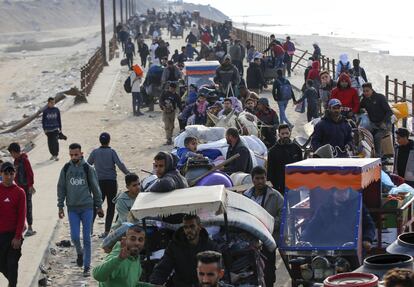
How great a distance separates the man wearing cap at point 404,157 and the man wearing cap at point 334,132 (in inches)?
26.6

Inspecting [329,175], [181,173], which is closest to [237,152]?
[181,173]

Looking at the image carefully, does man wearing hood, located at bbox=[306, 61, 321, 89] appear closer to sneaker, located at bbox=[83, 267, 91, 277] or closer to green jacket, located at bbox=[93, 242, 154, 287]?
sneaker, located at bbox=[83, 267, 91, 277]

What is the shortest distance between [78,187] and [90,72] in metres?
28.7

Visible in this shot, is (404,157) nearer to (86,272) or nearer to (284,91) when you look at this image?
(86,272)

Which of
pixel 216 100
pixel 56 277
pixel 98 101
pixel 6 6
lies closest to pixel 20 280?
pixel 56 277

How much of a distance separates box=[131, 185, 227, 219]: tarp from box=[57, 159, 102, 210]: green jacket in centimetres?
340

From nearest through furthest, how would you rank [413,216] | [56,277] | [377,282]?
[377,282] < [413,216] < [56,277]

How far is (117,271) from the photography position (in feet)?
28.1

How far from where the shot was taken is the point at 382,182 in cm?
1309

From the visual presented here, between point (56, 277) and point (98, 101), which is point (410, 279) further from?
point (98, 101)

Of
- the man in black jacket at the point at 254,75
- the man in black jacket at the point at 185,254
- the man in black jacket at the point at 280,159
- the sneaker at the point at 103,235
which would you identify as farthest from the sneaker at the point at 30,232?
the man in black jacket at the point at 254,75

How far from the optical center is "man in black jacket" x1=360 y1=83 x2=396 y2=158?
19078 mm

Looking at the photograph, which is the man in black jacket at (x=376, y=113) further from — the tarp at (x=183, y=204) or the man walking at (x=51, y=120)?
the tarp at (x=183, y=204)

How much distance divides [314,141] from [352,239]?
4505mm
